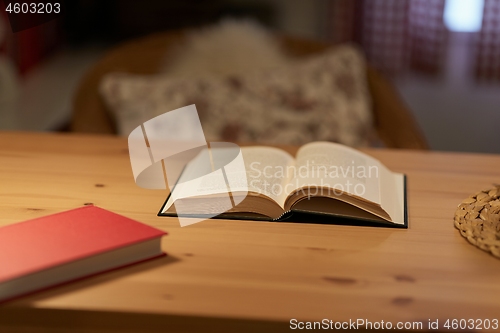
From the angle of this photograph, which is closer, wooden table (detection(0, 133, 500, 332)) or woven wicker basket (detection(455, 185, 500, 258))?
wooden table (detection(0, 133, 500, 332))

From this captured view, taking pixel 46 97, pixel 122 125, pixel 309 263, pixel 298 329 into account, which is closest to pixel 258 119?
pixel 122 125

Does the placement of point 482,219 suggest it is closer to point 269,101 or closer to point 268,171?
point 268,171

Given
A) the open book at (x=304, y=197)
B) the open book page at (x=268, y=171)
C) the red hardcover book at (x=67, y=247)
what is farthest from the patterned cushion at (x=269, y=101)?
the red hardcover book at (x=67, y=247)

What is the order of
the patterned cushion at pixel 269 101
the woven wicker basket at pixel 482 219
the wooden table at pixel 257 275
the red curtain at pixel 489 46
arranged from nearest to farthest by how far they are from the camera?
the wooden table at pixel 257 275 → the woven wicker basket at pixel 482 219 → the patterned cushion at pixel 269 101 → the red curtain at pixel 489 46

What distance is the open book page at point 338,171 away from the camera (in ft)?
2.76

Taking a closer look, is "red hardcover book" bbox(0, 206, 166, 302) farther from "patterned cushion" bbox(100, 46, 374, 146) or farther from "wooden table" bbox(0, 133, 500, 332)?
"patterned cushion" bbox(100, 46, 374, 146)

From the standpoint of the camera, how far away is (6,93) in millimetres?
2221

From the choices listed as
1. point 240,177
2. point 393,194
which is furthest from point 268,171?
point 393,194

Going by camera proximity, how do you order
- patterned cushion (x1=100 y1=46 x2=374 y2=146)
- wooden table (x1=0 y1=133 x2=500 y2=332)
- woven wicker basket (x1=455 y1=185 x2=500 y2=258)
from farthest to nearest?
patterned cushion (x1=100 y1=46 x2=374 y2=146)
woven wicker basket (x1=455 y1=185 x2=500 y2=258)
wooden table (x1=0 y1=133 x2=500 y2=332)

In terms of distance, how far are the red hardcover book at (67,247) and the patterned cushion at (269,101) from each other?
950 mm

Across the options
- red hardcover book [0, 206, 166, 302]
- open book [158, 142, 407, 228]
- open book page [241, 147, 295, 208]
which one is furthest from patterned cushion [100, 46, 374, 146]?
red hardcover book [0, 206, 166, 302]

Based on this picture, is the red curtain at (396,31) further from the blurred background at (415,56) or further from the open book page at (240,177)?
the open book page at (240,177)

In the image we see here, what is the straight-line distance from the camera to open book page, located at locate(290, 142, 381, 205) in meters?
0.84

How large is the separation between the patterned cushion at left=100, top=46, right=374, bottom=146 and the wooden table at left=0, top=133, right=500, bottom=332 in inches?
29.6
